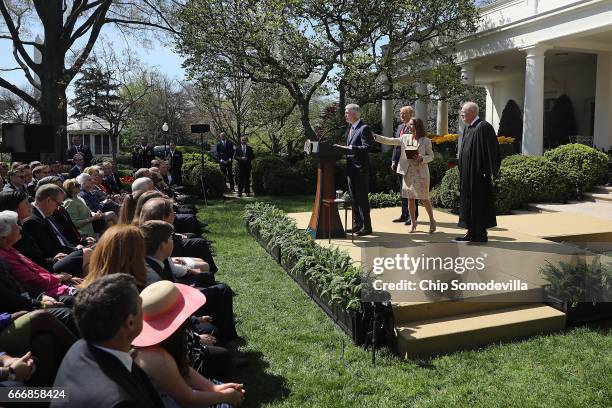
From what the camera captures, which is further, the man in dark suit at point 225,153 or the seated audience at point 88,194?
the man in dark suit at point 225,153

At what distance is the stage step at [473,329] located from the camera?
4.52 m

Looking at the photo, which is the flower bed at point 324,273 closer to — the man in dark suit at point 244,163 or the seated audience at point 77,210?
the seated audience at point 77,210

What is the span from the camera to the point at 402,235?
7945 millimetres

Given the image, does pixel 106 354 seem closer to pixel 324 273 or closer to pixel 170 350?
pixel 170 350

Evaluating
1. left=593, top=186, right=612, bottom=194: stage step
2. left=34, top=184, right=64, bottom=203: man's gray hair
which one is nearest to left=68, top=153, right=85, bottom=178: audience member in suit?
left=34, top=184, right=64, bottom=203: man's gray hair

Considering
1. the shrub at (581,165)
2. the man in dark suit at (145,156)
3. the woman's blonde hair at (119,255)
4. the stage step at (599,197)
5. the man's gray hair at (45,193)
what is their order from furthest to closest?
the man in dark suit at (145,156), the shrub at (581,165), the stage step at (599,197), the man's gray hair at (45,193), the woman's blonde hair at (119,255)

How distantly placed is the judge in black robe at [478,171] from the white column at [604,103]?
11641 mm

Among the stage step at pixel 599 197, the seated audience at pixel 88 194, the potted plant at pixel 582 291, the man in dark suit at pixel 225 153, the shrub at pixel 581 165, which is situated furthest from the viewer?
the man in dark suit at pixel 225 153

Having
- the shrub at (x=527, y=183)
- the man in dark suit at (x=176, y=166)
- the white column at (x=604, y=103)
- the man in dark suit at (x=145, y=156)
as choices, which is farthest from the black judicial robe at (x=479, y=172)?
the man in dark suit at (x=145, y=156)

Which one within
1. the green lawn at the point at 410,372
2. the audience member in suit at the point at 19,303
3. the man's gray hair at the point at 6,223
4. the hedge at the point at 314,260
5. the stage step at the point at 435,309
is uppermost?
the man's gray hair at the point at 6,223

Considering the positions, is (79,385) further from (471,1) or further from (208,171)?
(471,1)

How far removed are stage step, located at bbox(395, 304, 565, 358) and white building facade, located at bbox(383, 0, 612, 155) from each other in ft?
33.2

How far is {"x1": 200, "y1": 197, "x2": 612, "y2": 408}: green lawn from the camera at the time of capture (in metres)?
3.74

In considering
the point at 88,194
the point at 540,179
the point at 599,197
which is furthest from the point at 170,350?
the point at 599,197
